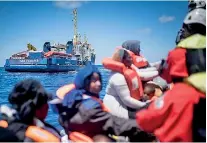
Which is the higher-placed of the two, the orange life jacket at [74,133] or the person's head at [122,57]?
the person's head at [122,57]

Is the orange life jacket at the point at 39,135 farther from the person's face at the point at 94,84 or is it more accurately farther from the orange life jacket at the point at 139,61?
the orange life jacket at the point at 139,61

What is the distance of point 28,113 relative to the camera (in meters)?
2.87

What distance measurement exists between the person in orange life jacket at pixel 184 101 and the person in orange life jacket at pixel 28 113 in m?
0.98

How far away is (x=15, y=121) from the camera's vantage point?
9.58ft

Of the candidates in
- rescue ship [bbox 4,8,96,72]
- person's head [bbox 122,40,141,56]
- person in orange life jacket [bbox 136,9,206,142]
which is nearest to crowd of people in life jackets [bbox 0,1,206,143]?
person in orange life jacket [bbox 136,9,206,142]

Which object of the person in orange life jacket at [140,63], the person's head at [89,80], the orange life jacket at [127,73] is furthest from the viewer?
the person in orange life jacket at [140,63]

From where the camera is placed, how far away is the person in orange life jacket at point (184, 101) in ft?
7.49

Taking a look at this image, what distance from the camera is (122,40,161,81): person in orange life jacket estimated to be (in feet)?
14.5

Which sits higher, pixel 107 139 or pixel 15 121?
pixel 15 121

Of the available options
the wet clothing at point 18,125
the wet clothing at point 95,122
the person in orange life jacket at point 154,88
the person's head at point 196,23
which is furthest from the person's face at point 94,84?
the person in orange life jacket at point 154,88

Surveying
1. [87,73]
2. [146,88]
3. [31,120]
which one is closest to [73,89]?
[87,73]

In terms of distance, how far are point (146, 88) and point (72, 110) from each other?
1.78 metres

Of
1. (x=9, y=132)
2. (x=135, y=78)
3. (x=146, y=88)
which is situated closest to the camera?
(x=9, y=132)

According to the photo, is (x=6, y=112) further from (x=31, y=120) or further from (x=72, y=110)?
(x=72, y=110)
